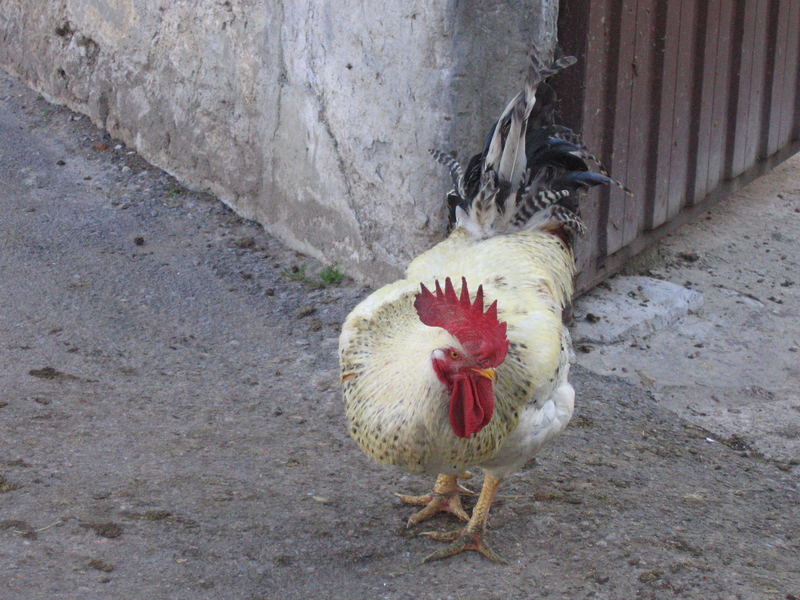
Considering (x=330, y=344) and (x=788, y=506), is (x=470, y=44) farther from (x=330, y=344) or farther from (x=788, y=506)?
(x=788, y=506)

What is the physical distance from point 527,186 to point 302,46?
6.64ft

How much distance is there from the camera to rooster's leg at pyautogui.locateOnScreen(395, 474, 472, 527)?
3951mm

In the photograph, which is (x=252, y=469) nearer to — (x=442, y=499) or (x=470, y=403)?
(x=442, y=499)

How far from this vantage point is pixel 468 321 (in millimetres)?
3119

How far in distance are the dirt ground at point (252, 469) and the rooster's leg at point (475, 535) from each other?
0.14ft

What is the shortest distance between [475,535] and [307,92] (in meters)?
3.03

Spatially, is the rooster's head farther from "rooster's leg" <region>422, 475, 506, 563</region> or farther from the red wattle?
"rooster's leg" <region>422, 475, 506, 563</region>

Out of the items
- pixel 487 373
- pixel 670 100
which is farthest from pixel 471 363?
pixel 670 100

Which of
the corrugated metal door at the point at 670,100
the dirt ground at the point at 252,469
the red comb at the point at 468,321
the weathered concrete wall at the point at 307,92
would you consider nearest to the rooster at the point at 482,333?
the red comb at the point at 468,321

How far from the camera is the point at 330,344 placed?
5.33 meters

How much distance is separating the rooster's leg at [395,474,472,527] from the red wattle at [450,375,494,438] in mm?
917

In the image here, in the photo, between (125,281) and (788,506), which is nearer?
(788,506)

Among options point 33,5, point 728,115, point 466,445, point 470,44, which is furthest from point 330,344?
point 33,5

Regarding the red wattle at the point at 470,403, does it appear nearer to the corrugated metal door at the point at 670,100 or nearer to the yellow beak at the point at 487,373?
the yellow beak at the point at 487,373
